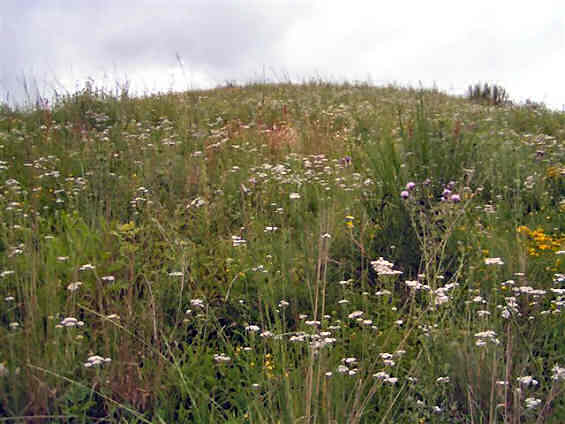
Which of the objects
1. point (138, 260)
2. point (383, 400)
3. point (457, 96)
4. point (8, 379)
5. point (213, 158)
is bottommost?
point (383, 400)

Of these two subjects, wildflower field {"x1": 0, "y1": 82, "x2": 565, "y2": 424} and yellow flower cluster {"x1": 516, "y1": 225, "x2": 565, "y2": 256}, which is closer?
wildflower field {"x1": 0, "y1": 82, "x2": 565, "y2": 424}

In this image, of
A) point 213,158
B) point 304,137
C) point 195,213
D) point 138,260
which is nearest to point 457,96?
point 304,137

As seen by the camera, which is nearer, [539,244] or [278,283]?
[278,283]

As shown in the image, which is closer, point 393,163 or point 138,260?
point 138,260

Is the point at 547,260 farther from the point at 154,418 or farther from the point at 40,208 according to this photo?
the point at 40,208

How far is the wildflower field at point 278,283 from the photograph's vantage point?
84.3 inches

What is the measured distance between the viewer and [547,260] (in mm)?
3371

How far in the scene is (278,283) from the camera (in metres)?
3.14

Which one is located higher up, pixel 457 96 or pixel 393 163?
pixel 457 96

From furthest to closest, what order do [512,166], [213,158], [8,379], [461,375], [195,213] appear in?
1. [213,158]
2. [512,166]
3. [195,213]
4. [461,375]
5. [8,379]

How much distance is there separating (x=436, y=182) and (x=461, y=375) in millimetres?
2451

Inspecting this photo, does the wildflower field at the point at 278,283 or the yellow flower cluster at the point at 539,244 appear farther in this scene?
the yellow flower cluster at the point at 539,244

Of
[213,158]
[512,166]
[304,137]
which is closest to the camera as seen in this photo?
[512,166]

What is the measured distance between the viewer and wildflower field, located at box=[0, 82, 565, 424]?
84.3 inches
